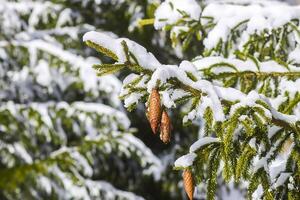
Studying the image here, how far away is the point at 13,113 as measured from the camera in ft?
15.8

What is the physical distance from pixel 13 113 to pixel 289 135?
12.3 ft

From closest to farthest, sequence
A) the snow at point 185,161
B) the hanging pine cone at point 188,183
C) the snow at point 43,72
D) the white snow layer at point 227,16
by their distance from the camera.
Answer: the hanging pine cone at point 188,183 → the snow at point 185,161 → the white snow layer at point 227,16 → the snow at point 43,72

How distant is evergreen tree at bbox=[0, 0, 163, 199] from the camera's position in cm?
482

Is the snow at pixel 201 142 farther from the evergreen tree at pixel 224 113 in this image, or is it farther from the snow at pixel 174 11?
the snow at pixel 174 11

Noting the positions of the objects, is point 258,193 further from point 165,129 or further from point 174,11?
point 174,11

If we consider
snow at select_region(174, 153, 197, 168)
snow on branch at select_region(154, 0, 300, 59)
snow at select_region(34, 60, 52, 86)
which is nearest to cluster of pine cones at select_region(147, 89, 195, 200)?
snow at select_region(174, 153, 197, 168)

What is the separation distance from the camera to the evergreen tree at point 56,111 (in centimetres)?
482

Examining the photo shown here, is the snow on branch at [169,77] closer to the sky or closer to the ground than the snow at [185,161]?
closer to the sky

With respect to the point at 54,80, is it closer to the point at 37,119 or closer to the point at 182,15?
the point at 37,119

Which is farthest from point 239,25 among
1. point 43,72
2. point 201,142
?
point 43,72

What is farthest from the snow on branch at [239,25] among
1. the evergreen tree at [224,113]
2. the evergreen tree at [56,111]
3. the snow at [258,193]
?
the evergreen tree at [56,111]

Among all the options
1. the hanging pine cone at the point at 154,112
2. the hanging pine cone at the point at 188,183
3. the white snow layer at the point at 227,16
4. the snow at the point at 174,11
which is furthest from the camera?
the snow at the point at 174,11

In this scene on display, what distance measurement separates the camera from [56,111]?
16.4 feet

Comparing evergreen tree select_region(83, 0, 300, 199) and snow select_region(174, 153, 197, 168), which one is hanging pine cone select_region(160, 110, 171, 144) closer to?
evergreen tree select_region(83, 0, 300, 199)
